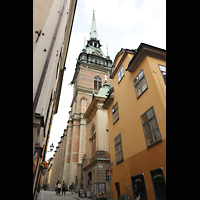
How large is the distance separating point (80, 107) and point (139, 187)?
88.9ft

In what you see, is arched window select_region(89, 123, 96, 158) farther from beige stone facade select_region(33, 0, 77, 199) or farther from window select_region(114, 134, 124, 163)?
beige stone facade select_region(33, 0, 77, 199)

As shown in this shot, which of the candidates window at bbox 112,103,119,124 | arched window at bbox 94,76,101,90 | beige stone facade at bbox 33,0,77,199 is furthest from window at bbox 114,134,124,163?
arched window at bbox 94,76,101,90

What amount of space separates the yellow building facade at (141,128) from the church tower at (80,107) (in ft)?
50.5

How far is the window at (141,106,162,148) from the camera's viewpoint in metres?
6.82

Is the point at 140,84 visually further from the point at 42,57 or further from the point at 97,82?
the point at 97,82

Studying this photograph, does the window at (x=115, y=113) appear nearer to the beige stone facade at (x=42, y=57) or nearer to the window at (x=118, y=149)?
the window at (x=118, y=149)

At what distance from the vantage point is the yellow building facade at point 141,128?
655cm

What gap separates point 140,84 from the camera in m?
8.85
